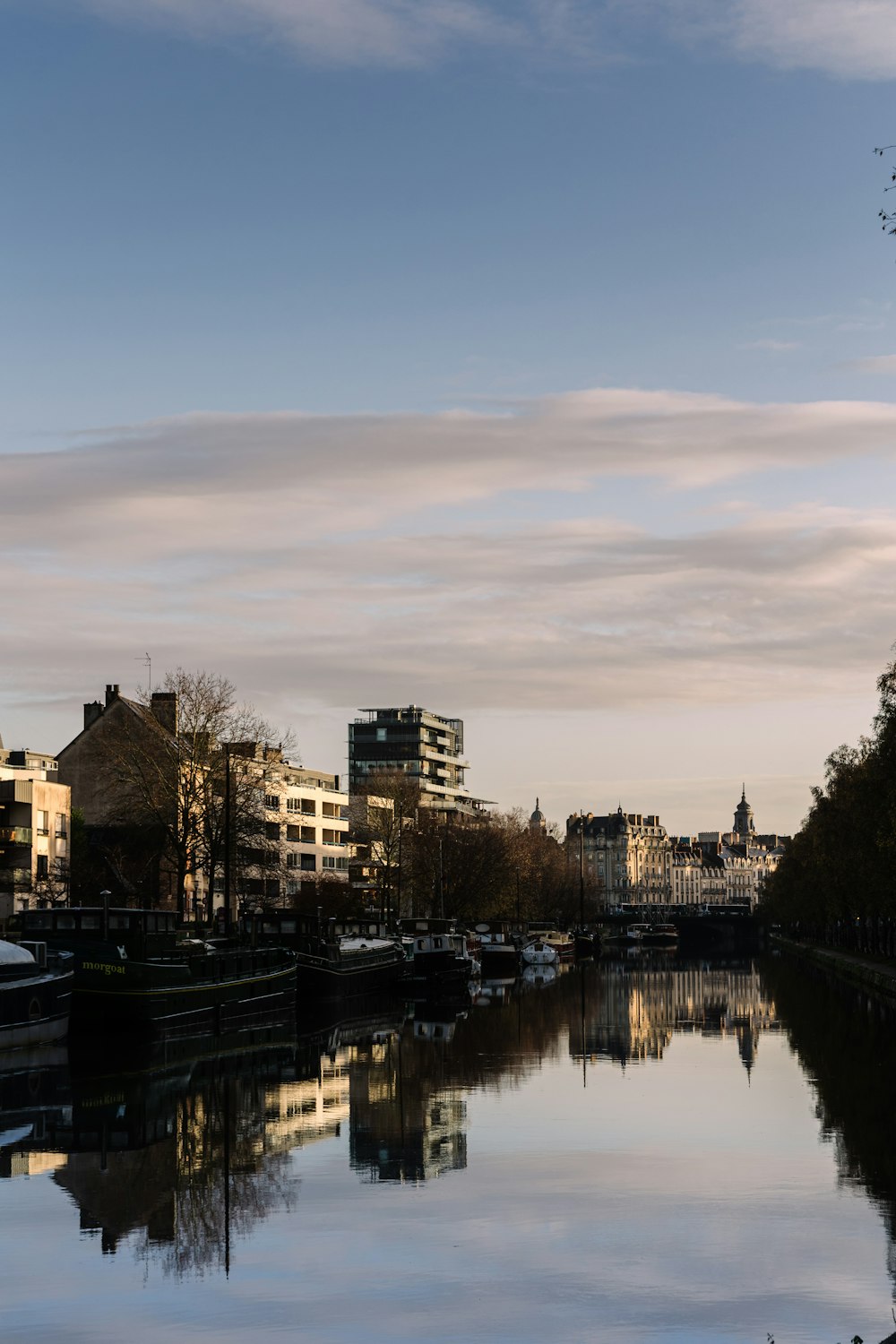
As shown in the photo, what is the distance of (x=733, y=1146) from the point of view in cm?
3198

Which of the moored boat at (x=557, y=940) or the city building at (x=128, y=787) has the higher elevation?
the city building at (x=128, y=787)

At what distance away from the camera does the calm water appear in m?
19.1

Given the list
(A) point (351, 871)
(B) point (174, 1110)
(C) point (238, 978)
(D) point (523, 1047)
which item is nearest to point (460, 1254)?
(B) point (174, 1110)

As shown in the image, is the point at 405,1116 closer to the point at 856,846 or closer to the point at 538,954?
the point at 856,846

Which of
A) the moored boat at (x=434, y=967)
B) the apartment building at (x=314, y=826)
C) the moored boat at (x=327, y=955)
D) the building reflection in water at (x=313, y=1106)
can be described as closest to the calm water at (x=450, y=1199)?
the building reflection in water at (x=313, y=1106)

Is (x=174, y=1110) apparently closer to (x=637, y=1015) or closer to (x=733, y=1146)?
(x=733, y=1146)

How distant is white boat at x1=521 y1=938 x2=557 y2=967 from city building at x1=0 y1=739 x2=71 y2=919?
38548 millimetres

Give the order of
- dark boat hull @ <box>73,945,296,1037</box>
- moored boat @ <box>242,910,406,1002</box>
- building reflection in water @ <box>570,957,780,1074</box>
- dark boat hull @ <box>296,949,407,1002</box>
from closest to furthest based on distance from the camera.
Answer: dark boat hull @ <box>73,945,296,1037</box>, building reflection in water @ <box>570,957,780,1074</box>, moored boat @ <box>242,910,406,1002</box>, dark boat hull @ <box>296,949,407,1002</box>

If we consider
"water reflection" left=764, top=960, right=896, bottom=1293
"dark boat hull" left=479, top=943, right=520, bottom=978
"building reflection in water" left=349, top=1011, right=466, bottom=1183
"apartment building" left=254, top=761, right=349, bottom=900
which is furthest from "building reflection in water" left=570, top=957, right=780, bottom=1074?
"apartment building" left=254, top=761, right=349, bottom=900

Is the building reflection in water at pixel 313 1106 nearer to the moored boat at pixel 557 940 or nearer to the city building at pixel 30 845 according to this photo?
the city building at pixel 30 845

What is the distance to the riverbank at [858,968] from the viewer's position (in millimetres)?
87938

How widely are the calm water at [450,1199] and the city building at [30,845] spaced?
66378 mm

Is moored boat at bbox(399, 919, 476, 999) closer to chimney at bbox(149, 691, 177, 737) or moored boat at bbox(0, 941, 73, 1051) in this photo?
chimney at bbox(149, 691, 177, 737)

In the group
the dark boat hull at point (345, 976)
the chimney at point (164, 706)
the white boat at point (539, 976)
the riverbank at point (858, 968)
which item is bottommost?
the white boat at point (539, 976)
